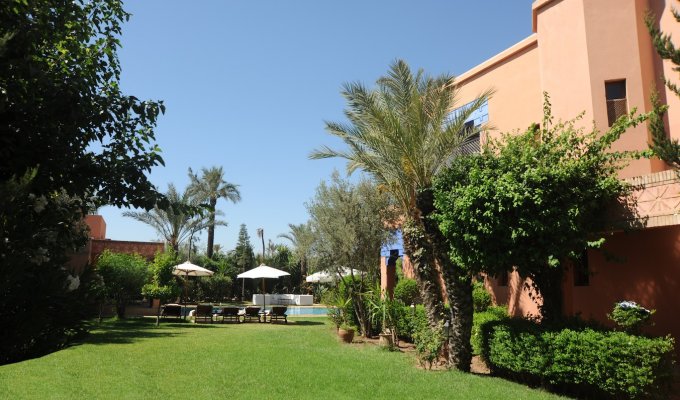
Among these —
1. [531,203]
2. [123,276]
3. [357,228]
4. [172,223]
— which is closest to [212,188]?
[172,223]

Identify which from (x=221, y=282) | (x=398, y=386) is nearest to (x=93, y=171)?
(x=398, y=386)

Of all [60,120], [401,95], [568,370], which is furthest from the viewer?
[401,95]

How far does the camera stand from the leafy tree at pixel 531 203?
8719mm

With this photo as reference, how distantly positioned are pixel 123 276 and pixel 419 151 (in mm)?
17985

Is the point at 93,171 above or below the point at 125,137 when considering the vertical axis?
below

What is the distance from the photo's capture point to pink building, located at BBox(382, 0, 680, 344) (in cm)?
998

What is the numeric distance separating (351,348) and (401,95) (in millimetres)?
7061

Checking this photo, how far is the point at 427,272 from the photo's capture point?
11.6 m

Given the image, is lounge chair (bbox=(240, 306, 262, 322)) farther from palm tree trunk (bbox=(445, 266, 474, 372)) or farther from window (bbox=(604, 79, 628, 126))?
window (bbox=(604, 79, 628, 126))

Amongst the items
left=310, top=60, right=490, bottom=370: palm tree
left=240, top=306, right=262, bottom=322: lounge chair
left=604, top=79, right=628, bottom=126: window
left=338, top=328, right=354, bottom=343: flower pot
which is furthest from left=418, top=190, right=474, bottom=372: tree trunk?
left=240, top=306, right=262, bottom=322: lounge chair

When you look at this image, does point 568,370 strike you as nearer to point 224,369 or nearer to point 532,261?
point 532,261

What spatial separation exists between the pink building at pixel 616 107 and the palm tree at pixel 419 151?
1.35 meters

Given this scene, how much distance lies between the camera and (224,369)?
389 inches

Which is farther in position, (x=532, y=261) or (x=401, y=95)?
(x=401, y=95)
